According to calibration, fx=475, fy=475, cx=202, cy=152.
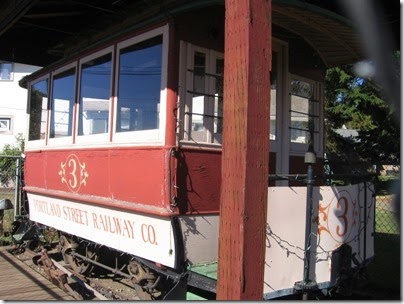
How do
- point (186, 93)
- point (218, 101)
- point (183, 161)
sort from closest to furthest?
point (183, 161), point (186, 93), point (218, 101)

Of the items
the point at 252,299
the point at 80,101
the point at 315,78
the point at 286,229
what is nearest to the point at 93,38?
the point at 80,101

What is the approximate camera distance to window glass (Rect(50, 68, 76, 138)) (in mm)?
6186

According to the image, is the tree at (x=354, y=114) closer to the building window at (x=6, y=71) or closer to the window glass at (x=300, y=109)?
the window glass at (x=300, y=109)

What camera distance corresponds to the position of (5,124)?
967 inches

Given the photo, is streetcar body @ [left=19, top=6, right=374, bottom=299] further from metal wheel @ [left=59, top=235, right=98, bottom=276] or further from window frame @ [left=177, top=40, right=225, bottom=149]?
metal wheel @ [left=59, top=235, right=98, bottom=276]

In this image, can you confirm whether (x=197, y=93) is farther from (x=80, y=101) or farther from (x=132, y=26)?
(x=80, y=101)

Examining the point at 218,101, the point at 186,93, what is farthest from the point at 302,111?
the point at 186,93

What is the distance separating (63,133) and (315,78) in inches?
132

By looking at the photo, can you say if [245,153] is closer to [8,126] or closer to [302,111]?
[302,111]

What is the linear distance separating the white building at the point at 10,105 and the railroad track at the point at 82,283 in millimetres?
18865

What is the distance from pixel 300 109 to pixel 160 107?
189 cm

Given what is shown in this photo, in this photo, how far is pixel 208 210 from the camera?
426 centimetres

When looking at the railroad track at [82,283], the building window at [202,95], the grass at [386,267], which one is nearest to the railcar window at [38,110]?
the railroad track at [82,283]

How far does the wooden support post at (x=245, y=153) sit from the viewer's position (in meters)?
2.48
